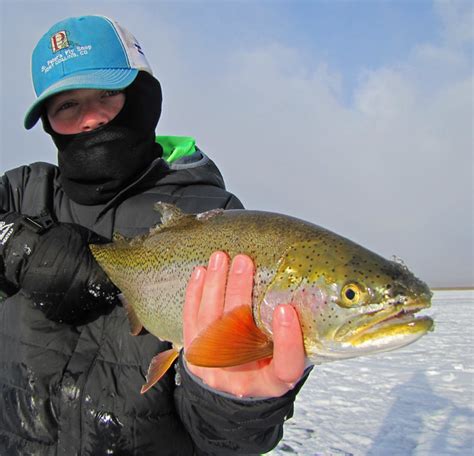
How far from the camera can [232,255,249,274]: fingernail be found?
7.20 feet

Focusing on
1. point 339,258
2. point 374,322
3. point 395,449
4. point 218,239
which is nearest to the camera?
point 374,322

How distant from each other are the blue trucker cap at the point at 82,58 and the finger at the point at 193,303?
1420 millimetres

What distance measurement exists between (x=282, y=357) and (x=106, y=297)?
1.26 m

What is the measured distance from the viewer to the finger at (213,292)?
7.22 feet

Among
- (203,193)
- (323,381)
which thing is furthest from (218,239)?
(323,381)

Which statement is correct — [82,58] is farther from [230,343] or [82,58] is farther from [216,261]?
[230,343]

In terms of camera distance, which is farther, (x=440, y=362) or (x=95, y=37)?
(x=440, y=362)

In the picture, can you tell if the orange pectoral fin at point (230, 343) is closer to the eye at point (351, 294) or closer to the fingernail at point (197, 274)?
the fingernail at point (197, 274)

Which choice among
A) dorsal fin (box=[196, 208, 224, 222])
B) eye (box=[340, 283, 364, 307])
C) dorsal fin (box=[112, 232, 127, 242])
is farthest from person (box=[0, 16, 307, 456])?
dorsal fin (box=[196, 208, 224, 222])

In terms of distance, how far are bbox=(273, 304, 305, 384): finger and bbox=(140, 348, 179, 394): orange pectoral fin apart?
2.18ft

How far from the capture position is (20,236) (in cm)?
273

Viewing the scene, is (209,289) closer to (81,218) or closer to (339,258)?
(339,258)

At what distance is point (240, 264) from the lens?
221 centimetres

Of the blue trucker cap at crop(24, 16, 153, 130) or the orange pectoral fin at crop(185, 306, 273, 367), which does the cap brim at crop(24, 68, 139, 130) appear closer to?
the blue trucker cap at crop(24, 16, 153, 130)
